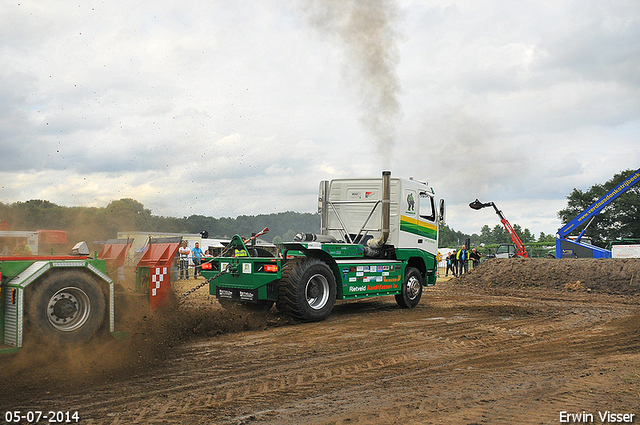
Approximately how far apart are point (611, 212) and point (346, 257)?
48578 mm

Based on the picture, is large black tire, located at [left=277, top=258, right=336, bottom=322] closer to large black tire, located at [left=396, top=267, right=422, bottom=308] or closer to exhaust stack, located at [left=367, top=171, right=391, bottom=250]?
exhaust stack, located at [left=367, top=171, right=391, bottom=250]

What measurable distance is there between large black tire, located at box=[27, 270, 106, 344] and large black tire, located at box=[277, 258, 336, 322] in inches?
135

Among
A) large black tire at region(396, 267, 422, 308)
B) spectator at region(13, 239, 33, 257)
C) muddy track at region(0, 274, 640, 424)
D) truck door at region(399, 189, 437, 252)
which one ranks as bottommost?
muddy track at region(0, 274, 640, 424)

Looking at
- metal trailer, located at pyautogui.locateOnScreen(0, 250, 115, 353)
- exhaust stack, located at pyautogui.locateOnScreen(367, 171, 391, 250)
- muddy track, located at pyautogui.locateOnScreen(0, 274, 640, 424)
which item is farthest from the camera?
exhaust stack, located at pyautogui.locateOnScreen(367, 171, 391, 250)

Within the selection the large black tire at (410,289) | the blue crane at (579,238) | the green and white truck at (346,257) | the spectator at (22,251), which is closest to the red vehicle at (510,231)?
the blue crane at (579,238)

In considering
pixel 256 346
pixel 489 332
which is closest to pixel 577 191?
pixel 489 332

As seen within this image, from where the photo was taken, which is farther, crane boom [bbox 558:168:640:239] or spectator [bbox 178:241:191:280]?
crane boom [bbox 558:168:640:239]

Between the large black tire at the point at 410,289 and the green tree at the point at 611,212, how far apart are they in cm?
4137

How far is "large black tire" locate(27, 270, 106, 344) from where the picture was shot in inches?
201

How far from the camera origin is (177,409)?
4.03 metres

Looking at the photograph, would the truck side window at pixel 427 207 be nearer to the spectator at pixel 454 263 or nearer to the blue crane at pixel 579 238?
the spectator at pixel 454 263

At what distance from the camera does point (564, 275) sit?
16.7 metres

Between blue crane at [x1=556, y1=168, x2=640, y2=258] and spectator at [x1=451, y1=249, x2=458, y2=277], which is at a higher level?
blue crane at [x1=556, y1=168, x2=640, y2=258]

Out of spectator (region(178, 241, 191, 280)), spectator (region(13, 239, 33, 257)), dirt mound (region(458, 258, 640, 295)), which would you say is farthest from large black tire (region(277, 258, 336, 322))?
dirt mound (region(458, 258, 640, 295))
